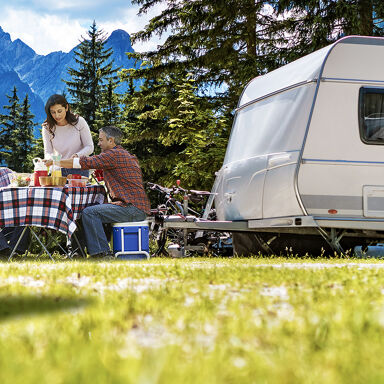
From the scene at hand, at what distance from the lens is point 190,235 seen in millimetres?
11320

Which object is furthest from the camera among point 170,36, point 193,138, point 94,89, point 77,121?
point 94,89

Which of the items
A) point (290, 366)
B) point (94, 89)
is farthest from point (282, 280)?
point (94, 89)

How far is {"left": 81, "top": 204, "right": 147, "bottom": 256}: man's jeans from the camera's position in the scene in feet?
25.7

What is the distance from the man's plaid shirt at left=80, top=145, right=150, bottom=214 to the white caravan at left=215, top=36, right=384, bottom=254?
1576 millimetres

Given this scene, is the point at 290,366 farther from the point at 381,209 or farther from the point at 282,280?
the point at 381,209

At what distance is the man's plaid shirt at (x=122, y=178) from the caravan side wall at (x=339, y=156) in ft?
6.89

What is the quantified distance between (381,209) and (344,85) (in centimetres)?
164

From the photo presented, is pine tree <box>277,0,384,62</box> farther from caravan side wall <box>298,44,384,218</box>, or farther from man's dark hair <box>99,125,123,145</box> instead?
man's dark hair <box>99,125,123,145</box>

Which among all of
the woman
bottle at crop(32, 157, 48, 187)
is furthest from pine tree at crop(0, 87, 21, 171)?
bottle at crop(32, 157, 48, 187)

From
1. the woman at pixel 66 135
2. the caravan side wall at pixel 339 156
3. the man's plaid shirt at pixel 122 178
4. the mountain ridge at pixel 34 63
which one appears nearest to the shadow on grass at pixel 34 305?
the man's plaid shirt at pixel 122 178

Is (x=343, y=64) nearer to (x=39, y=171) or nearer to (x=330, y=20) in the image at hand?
(x=39, y=171)

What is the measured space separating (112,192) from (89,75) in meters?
37.4

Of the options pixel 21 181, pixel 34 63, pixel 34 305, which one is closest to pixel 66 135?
pixel 21 181

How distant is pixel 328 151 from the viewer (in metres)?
7.93
